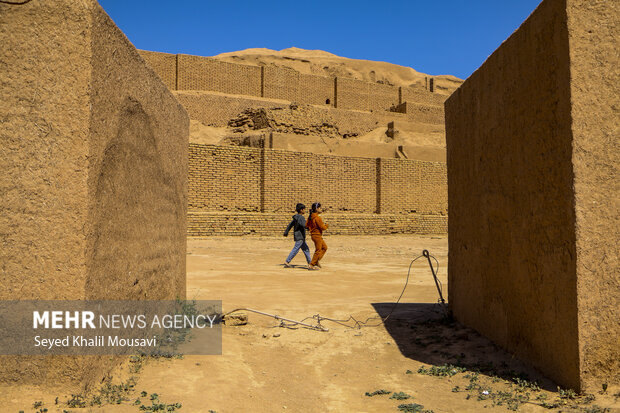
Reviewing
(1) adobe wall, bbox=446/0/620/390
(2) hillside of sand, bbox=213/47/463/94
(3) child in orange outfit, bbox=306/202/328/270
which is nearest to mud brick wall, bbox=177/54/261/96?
(2) hillside of sand, bbox=213/47/463/94

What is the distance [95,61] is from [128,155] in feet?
2.24

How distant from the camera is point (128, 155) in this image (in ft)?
9.73

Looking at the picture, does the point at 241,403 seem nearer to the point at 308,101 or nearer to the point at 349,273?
the point at 349,273

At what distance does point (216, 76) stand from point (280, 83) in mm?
4060

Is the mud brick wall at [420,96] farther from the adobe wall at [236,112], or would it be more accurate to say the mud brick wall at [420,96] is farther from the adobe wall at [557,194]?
the adobe wall at [557,194]

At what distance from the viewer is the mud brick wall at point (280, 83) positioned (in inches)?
1097

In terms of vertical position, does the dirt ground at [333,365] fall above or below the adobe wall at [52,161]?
below

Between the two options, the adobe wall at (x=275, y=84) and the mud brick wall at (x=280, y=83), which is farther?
the mud brick wall at (x=280, y=83)

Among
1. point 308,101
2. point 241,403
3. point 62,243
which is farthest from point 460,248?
point 308,101

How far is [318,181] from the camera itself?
1798cm

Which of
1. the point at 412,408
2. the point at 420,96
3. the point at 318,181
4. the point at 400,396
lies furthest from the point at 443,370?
the point at 420,96

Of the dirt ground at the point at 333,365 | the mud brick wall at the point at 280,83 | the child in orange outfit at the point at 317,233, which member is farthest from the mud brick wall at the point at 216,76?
the dirt ground at the point at 333,365

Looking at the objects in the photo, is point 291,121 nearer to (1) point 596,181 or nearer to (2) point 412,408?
(1) point 596,181

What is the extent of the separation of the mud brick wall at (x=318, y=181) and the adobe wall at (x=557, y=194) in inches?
541
